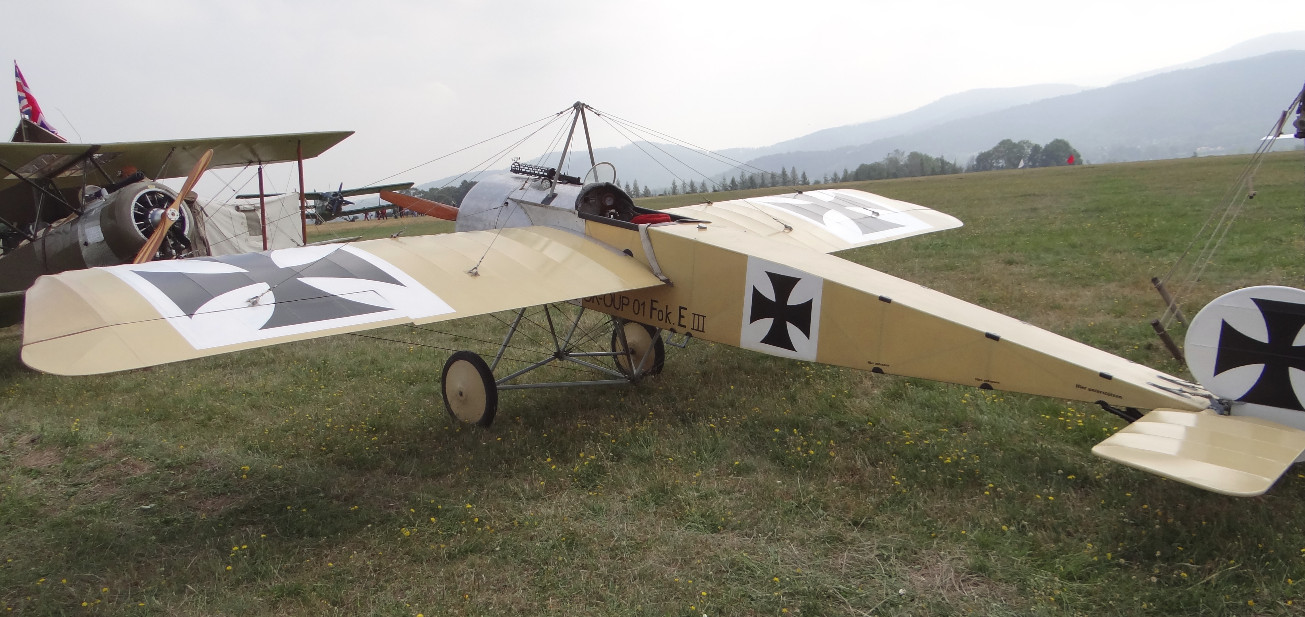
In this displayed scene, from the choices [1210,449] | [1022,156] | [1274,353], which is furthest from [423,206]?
[1022,156]

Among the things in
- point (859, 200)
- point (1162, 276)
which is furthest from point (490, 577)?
point (1162, 276)

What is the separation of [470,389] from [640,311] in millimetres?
1599

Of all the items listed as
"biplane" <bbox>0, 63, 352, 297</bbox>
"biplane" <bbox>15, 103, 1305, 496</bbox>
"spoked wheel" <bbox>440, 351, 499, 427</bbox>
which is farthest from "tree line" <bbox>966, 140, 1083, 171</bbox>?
"spoked wheel" <bbox>440, 351, 499, 427</bbox>

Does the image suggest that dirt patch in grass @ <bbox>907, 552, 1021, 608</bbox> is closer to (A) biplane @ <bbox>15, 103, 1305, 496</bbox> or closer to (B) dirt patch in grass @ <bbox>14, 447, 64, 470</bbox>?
(A) biplane @ <bbox>15, 103, 1305, 496</bbox>

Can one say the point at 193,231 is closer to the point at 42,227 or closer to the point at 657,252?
the point at 42,227

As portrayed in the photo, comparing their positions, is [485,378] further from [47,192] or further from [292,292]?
[47,192]

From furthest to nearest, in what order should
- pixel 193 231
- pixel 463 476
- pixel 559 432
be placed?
pixel 193 231 < pixel 559 432 < pixel 463 476

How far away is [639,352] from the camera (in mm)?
7238

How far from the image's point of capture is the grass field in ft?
10.9

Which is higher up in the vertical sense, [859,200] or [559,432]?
[859,200]

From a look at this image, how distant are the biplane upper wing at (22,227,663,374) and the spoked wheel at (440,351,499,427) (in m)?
0.83

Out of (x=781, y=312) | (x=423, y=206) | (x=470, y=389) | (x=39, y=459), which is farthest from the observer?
(x=423, y=206)

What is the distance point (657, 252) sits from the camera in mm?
6027

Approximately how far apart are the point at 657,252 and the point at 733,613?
3.42 m
